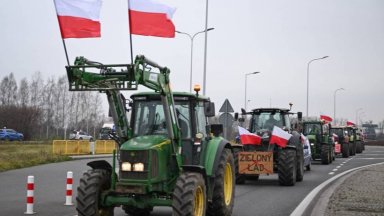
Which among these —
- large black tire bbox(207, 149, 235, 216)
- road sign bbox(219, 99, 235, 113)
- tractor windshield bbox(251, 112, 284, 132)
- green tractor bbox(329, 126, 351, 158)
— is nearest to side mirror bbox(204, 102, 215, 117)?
large black tire bbox(207, 149, 235, 216)

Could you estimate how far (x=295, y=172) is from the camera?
56.4 feet

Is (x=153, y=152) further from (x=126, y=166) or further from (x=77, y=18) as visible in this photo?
(x=77, y=18)

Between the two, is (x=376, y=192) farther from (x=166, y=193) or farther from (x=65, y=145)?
(x=65, y=145)

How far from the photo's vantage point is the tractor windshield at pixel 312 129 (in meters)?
28.8

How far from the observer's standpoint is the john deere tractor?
16.6m

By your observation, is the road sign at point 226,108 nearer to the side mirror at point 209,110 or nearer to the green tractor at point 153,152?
the green tractor at point 153,152

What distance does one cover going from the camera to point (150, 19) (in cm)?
859

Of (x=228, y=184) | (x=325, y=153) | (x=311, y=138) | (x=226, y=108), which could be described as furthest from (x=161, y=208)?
(x=325, y=153)

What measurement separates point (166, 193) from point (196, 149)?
43.5 inches

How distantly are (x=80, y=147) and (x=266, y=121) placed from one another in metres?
19.3

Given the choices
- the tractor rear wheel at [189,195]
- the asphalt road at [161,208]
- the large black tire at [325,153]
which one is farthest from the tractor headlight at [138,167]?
the large black tire at [325,153]

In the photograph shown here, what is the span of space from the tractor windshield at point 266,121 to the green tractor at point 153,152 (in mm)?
8587

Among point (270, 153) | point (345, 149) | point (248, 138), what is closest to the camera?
point (270, 153)

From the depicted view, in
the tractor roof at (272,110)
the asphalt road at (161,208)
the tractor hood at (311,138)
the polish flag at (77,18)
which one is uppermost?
the polish flag at (77,18)
